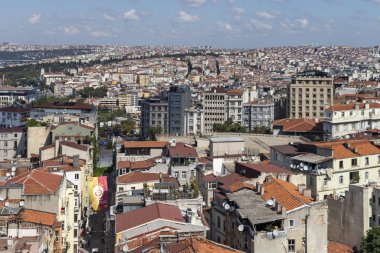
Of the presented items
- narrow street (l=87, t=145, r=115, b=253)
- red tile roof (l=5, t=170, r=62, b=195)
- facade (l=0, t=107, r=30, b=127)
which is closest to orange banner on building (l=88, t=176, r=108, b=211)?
narrow street (l=87, t=145, r=115, b=253)

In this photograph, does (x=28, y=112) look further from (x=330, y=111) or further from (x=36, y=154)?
(x=330, y=111)

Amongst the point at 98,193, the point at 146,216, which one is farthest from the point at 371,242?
the point at 98,193

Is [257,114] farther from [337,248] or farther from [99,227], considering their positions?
[337,248]

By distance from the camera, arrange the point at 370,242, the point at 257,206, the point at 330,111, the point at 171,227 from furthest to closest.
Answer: the point at 330,111 < the point at 370,242 < the point at 257,206 < the point at 171,227

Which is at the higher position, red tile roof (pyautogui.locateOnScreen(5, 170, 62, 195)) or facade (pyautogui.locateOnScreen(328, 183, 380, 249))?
red tile roof (pyautogui.locateOnScreen(5, 170, 62, 195))

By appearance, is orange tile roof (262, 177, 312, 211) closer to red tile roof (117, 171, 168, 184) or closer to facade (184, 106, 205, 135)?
red tile roof (117, 171, 168, 184)

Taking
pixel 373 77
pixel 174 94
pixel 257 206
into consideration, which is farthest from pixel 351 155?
pixel 373 77
